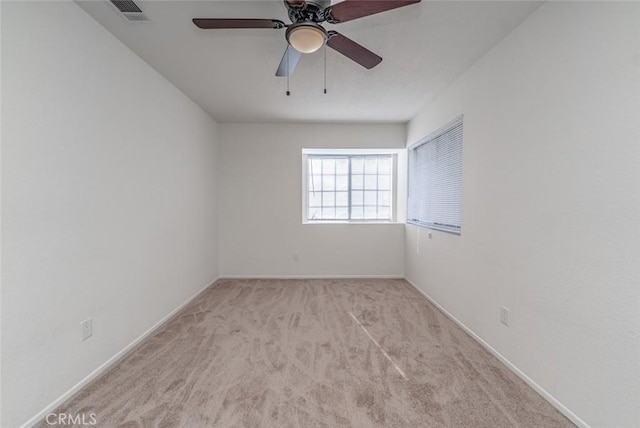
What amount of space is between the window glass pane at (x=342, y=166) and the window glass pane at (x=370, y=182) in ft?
1.17

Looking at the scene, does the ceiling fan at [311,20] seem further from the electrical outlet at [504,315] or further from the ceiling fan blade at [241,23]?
the electrical outlet at [504,315]

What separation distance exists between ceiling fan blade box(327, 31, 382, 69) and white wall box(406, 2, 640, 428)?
106 centimetres

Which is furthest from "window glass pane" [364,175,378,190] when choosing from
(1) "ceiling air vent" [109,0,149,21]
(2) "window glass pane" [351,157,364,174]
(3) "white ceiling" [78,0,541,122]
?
(1) "ceiling air vent" [109,0,149,21]

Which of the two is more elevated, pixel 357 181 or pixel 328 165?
pixel 328 165

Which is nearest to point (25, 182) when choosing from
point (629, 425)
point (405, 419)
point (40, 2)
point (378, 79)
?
point (40, 2)

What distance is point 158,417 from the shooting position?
5.15 ft

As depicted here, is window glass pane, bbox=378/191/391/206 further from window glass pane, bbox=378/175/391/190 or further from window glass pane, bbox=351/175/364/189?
window glass pane, bbox=351/175/364/189

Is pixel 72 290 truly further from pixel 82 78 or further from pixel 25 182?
pixel 82 78

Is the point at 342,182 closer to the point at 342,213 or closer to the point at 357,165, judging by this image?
the point at 357,165

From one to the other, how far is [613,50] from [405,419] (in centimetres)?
221

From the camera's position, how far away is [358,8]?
4.89ft

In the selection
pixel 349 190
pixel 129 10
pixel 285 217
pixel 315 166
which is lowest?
pixel 285 217

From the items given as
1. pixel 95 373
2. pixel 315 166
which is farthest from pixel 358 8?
pixel 315 166

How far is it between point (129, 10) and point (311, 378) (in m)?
2.76
